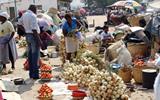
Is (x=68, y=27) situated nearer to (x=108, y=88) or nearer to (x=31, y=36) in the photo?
(x=31, y=36)

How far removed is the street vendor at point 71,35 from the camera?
1105 cm

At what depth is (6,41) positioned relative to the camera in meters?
11.2

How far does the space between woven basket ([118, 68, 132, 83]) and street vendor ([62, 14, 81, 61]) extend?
213 cm

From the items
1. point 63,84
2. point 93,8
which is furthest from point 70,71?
point 93,8

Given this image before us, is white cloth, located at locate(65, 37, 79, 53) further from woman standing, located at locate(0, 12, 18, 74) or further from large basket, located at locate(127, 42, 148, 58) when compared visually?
large basket, located at locate(127, 42, 148, 58)

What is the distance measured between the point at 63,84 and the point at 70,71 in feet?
1.52

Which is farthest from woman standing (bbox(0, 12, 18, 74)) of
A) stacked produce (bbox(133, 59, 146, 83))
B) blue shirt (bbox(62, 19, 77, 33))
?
stacked produce (bbox(133, 59, 146, 83))

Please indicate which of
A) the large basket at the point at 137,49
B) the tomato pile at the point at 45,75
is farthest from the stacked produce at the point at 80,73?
the large basket at the point at 137,49

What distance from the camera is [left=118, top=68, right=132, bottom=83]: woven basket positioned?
9367 millimetres

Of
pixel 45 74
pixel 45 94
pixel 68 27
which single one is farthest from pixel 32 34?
pixel 45 94

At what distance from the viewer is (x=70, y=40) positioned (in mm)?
11172

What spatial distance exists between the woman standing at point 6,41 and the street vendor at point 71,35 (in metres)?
1.46

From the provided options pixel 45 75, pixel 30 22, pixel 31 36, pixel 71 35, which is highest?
pixel 30 22

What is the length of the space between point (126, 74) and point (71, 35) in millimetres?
2399
